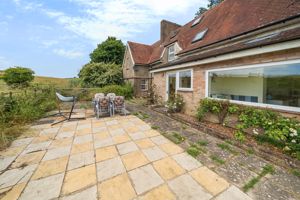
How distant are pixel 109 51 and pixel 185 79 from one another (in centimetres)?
2226

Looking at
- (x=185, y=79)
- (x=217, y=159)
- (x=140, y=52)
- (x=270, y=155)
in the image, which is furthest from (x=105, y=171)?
(x=140, y=52)

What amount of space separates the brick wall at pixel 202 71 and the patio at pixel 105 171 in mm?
3073

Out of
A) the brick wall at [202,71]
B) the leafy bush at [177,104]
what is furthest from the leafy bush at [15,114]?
the brick wall at [202,71]

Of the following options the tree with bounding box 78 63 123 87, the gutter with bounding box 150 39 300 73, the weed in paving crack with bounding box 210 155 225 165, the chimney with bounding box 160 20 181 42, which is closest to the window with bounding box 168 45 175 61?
the chimney with bounding box 160 20 181 42

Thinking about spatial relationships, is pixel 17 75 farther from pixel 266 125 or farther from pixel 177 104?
pixel 266 125

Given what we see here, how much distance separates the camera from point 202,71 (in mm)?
5848

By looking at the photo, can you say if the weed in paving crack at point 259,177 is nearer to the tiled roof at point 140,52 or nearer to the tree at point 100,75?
the tiled roof at point 140,52

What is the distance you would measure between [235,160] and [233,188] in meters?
1.00

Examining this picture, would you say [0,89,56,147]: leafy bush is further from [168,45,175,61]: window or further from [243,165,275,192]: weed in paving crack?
[168,45,175,61]: window

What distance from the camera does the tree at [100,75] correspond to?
52.7 feet

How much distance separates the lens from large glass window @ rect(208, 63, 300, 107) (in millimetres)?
3594

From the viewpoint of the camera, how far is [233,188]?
215 centimetres

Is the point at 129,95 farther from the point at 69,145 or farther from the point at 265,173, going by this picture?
the point at 265,173

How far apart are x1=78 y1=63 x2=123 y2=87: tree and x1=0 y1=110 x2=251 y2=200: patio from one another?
12605mm
